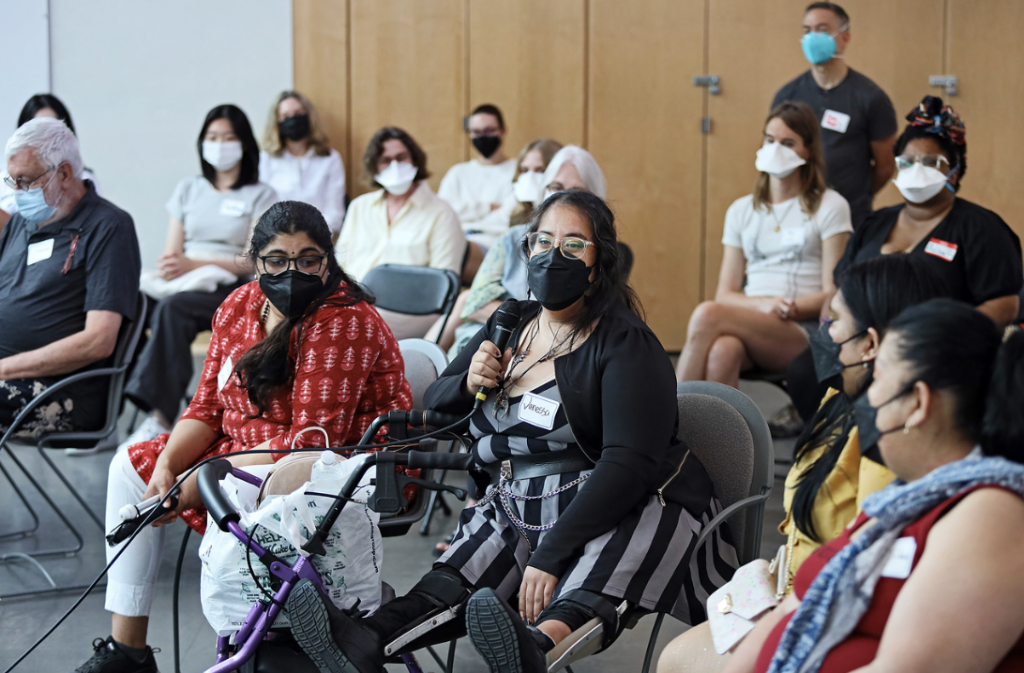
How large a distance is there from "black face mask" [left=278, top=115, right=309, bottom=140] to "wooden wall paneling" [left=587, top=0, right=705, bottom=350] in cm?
184

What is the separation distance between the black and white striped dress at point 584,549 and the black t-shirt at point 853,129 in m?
3.19

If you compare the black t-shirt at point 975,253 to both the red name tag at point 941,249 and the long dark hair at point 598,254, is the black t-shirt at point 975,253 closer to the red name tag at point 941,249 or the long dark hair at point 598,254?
the red name tag at point 941,249

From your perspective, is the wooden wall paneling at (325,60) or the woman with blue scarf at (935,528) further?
the wooden wall paneling at (325,60)

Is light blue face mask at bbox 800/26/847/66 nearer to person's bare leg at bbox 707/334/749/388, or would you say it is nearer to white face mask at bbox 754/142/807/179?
white face mask at bbox 754/142/807/179

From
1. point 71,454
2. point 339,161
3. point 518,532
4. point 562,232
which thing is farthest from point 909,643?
point 339,161

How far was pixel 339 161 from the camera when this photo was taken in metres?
5.72

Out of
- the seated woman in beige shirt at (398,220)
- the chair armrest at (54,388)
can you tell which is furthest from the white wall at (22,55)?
the chair armrest at (54,388)

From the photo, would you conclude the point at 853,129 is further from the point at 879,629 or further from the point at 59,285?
the point at 879,629

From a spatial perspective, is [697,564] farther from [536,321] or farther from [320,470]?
[320,470]

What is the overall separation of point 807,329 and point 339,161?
3279 millimetres

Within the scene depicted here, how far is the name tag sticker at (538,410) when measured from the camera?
6.13 ft

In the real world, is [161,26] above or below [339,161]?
above

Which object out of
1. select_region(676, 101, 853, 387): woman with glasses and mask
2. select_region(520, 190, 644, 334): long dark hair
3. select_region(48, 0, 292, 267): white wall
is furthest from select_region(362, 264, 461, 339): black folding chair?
select_region(48, 0, 292, 267): white wall

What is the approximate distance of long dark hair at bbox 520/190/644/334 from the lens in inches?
77.4
